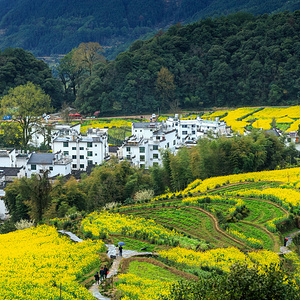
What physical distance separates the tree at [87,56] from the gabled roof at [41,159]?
4870cm

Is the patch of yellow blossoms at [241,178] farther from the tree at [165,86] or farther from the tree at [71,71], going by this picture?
the tree at [71,71]

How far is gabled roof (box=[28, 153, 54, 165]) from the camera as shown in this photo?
A: 4655 centimetres

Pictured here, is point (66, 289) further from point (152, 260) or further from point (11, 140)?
point (11, 140)

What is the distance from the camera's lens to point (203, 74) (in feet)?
301

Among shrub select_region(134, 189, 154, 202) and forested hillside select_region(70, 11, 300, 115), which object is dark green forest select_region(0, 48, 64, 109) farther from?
shrub select_region(134, 189, 154, 202)

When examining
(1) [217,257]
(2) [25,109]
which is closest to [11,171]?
(2) [25,109]

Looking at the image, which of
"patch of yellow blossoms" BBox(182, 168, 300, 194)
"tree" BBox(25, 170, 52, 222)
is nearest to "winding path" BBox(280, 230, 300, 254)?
"patch of yellow blossoms" BBox(182, 168, 300, 194)

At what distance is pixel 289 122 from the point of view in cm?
6862

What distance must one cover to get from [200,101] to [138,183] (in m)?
53.7

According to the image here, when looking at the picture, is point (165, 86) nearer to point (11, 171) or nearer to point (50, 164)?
point (50, 164)

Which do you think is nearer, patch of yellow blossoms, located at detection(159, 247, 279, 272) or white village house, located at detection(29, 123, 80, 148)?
patch of yellow blossoms, located at detection(159, 247, 279, 272)

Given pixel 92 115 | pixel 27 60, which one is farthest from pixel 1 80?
pixel 92 115

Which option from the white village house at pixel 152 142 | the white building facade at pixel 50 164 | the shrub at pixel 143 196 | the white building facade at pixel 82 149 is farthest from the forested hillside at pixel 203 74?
the shrub at pixel 143 196

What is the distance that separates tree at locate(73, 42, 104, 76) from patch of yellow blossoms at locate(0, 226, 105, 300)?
240ft
